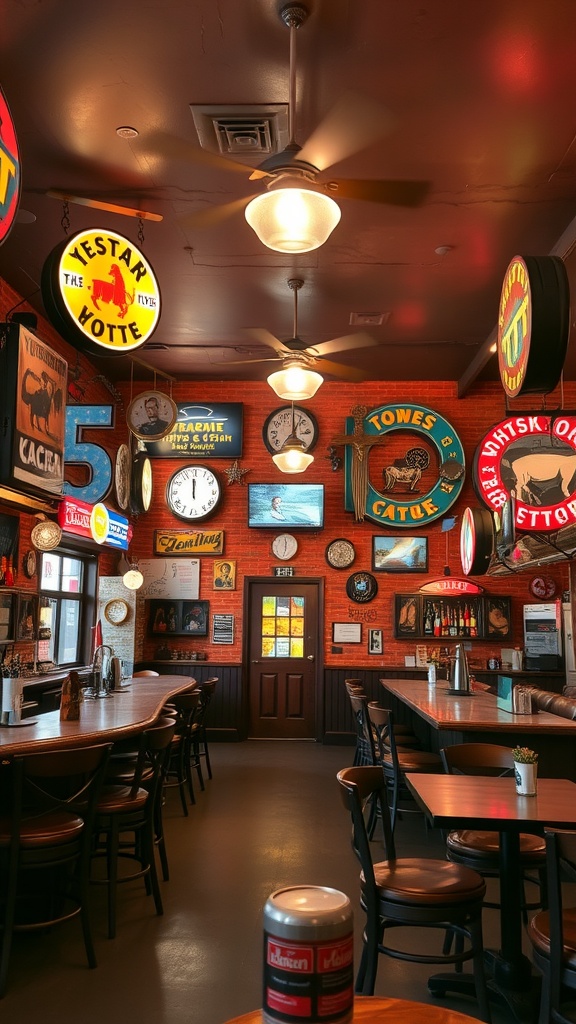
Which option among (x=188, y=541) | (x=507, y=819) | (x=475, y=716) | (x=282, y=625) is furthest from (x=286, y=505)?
(x=507, y=819)

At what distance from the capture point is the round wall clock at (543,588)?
1020 cm

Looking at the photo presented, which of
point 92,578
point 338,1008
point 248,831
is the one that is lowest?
point 248,831

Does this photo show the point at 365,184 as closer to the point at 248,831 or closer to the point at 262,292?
the point at 262,292

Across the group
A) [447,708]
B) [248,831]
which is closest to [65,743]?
[248,831]

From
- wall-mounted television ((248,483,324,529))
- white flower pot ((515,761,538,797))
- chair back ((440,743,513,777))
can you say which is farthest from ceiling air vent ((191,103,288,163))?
wall-mounted television ((248,483,324,529))

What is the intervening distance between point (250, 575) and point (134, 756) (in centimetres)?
509

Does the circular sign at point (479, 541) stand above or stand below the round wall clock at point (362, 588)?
above

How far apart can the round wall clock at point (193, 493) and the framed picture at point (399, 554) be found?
221 centimetres

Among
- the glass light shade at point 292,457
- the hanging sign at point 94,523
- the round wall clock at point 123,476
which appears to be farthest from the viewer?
the round wall clock at point 123,476

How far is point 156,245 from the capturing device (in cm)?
664

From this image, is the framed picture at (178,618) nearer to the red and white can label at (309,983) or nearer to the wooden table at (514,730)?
the wooden table at (514,730)

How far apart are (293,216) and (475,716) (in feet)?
11.3

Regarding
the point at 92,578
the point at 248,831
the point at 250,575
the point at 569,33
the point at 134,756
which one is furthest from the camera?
the point at 250,575

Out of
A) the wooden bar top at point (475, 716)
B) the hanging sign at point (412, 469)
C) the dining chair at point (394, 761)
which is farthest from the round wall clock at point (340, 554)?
the dining chair at point (394, 761)
